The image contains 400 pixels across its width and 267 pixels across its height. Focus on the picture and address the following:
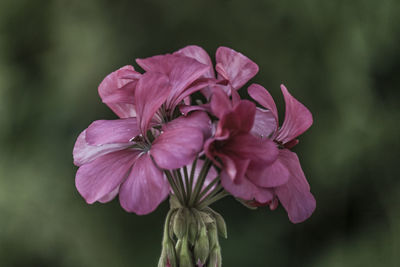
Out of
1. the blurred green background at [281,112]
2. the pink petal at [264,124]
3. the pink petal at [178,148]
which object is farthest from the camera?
the blurred green background at [281,112]

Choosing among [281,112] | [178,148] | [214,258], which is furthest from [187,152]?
[281,112]

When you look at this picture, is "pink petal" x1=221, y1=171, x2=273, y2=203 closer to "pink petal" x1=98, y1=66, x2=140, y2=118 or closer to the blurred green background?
"pink petal" x1=98, y1=66, x2=140, y2=118

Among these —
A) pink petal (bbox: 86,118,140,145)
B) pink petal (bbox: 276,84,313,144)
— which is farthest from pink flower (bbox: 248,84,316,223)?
pink petal (bbox: 86,118,140,145)

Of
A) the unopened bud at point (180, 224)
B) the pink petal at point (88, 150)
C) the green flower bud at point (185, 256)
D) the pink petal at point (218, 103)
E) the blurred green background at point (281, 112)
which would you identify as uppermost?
the pink petal at point (218, 103)

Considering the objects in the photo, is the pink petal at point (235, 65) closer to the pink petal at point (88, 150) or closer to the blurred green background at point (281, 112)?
the pink petal at point (88, 150)

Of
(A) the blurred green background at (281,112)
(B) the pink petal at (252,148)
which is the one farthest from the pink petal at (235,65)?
(A) the blurred green background at (281,112)

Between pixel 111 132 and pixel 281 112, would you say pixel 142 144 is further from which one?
pixel 281 112
